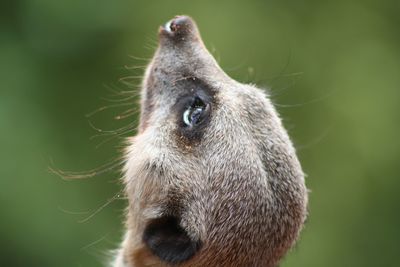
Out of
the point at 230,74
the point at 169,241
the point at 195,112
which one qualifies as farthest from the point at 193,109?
the point at 230,74

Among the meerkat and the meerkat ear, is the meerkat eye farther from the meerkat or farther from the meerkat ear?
the meerkat ear

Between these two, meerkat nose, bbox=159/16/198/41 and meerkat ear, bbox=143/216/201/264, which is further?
meerkat nose, bbox=159/16/198/41

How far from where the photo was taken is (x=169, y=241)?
5082mm

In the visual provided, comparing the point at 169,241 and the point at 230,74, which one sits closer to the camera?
the point at 169,241

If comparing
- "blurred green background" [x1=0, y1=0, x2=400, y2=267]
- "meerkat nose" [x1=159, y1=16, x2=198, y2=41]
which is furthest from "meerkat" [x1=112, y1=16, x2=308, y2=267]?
"blurred green background" [x1=0, y1=0, x2=400, y2=267]

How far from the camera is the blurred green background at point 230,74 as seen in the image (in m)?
Result: 10.3

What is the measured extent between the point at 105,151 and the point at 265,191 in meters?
5.96

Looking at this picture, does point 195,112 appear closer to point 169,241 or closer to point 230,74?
point 169,241

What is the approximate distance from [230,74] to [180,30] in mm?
4291

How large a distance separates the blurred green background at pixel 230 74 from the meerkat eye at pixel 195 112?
4291 mm

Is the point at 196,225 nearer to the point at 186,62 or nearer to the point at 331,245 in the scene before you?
the point at 186,62

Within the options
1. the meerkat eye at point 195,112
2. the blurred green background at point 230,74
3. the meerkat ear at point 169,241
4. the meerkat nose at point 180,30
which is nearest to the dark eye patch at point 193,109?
the meerkat eye at point 195,112

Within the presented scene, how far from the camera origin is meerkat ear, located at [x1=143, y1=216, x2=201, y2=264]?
5023 mm

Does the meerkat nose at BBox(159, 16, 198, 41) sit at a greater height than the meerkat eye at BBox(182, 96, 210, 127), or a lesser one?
greater
